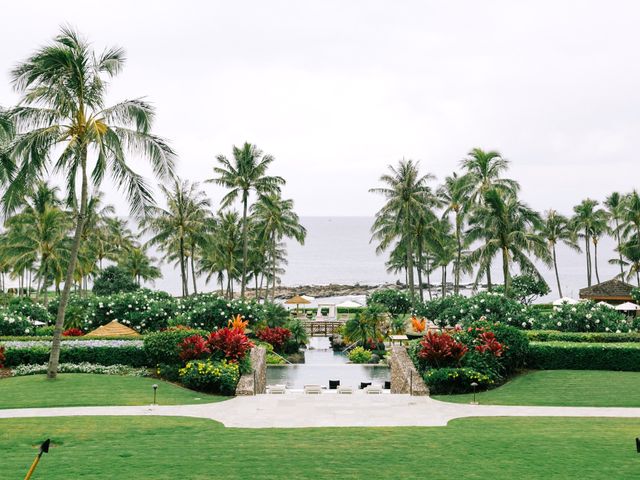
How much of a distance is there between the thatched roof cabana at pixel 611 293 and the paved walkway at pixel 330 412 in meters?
39.7

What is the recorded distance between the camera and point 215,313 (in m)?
33.2

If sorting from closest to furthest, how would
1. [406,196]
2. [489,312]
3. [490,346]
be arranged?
[490,346]
[489,312]
[406,196]

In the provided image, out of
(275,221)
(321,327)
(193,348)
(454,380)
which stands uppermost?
(275,221)

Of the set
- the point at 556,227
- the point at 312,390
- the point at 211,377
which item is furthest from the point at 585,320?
the point at 556,227

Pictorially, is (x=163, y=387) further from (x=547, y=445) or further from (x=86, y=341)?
(x=547, y=445)

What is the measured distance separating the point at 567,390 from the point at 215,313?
19380 millimetres

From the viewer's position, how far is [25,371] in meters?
21.7

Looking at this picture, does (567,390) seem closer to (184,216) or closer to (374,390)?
(374,390)

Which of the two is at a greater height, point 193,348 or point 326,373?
point 193,348

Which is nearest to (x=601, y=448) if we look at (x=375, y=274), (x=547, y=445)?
(x=547, y=445)

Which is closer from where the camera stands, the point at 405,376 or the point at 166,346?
the point at 405,376

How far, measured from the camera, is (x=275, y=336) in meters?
34.6

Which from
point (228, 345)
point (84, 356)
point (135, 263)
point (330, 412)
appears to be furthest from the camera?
point (135, 263)

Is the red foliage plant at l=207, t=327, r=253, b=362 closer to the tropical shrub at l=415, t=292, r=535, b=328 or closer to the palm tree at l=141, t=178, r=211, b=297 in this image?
the tropical shrub at l=415, t=292, r=535, b=328
